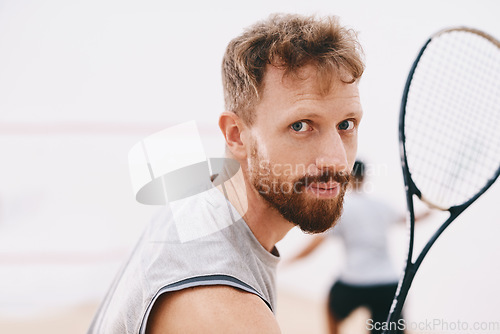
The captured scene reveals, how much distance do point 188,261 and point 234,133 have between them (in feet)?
0.91

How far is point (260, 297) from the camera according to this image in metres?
0.58

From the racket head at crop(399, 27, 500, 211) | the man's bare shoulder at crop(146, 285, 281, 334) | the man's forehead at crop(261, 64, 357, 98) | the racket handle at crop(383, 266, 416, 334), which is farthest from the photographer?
the racket head at crop(399, 27, 500, 211)

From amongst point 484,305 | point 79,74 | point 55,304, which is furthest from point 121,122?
point 484,305

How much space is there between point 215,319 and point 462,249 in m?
2.91

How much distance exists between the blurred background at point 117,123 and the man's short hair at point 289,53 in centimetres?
235

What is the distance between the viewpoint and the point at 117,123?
354cm

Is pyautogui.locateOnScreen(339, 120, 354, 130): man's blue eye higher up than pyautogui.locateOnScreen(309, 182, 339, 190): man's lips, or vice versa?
pyautogui.locateOnScreen(339, 120, 354, 130): man's blue eye

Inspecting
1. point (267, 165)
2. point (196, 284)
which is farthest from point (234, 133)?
point (196, 284)

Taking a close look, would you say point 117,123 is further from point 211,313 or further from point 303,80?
point 211,313

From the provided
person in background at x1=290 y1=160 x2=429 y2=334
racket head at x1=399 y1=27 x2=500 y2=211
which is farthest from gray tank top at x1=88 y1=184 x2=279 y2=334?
person in background at x1=290 y1=160 x2=429 y2=334

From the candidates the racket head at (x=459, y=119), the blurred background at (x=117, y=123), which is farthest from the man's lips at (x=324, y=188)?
the blurred background at (x=117, y=123)

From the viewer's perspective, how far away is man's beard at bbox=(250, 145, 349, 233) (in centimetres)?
69

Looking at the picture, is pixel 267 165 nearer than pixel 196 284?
No

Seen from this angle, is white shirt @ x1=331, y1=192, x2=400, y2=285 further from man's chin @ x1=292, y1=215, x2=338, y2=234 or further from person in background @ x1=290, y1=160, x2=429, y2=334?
man's chin @ x1=292, y1=215, x2=338, y2=234
